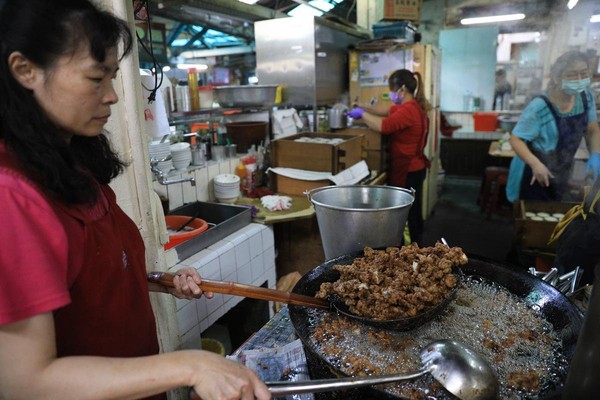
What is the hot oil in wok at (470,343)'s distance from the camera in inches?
49.2

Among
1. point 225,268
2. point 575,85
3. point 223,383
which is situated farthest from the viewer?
point 575,85

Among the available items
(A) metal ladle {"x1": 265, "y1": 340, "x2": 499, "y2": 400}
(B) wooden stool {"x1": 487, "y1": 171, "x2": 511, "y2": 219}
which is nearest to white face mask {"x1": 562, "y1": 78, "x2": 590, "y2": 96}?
(A) metal ladle {"x1": 265, "y1": 340, "x2": 499, "y2": 400}

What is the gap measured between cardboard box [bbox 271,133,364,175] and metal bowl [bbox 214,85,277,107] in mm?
490

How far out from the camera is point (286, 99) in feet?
17.3

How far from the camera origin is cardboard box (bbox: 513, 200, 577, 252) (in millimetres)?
3510

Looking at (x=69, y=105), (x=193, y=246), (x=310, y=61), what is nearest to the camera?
(x=69, y=105)

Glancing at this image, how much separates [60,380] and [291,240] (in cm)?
314

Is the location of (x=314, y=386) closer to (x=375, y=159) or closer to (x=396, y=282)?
(x=396, y=282)

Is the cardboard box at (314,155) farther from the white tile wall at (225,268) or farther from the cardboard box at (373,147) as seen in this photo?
the white tile wall at (225,268)

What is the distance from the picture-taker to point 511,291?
176 cm

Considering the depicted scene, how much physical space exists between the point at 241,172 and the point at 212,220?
676mm

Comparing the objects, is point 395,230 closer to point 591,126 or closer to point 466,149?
point 591,126

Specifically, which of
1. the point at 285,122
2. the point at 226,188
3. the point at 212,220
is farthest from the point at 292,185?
the point at 285,122

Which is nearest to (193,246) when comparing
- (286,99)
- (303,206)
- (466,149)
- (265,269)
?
(265,269)
